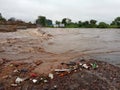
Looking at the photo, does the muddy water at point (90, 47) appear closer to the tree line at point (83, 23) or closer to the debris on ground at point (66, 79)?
the debris on ground at point (66, 79)

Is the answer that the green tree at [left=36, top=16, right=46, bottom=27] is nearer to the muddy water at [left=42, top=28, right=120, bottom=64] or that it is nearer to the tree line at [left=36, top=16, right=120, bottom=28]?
the tree line at [left=36, top=16, right=120, bottom=28]

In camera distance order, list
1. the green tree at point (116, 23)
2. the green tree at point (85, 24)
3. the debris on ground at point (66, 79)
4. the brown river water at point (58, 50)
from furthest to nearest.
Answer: the green tree at point (85, 24) < the green tree at point (116, 23) < the brown river water at point (58, 50) < the debris on ground at point (66, 79)

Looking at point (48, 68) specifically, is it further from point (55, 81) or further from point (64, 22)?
point (64, 22)

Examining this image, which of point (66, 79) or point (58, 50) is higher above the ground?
point (66, 79)

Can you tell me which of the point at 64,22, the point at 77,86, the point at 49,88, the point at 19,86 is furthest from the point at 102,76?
the point at 64,22

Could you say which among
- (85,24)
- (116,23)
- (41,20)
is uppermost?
(41,20)

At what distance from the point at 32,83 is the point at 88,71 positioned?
205 centimetres

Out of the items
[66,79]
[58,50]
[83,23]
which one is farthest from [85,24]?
[66,79]

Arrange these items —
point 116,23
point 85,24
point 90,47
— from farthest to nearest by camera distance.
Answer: point 85,24 → point 116,23 → point 90,47

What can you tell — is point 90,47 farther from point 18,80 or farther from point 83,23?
point 83,23

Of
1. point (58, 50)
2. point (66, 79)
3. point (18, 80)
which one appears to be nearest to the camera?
point (66, 79)

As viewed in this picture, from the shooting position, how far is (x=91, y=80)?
7.42m

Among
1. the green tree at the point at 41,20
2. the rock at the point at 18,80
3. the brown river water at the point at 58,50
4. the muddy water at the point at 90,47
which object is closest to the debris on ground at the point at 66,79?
the rock at the point at 18,80

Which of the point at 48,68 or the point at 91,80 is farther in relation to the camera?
the point at 48,68
